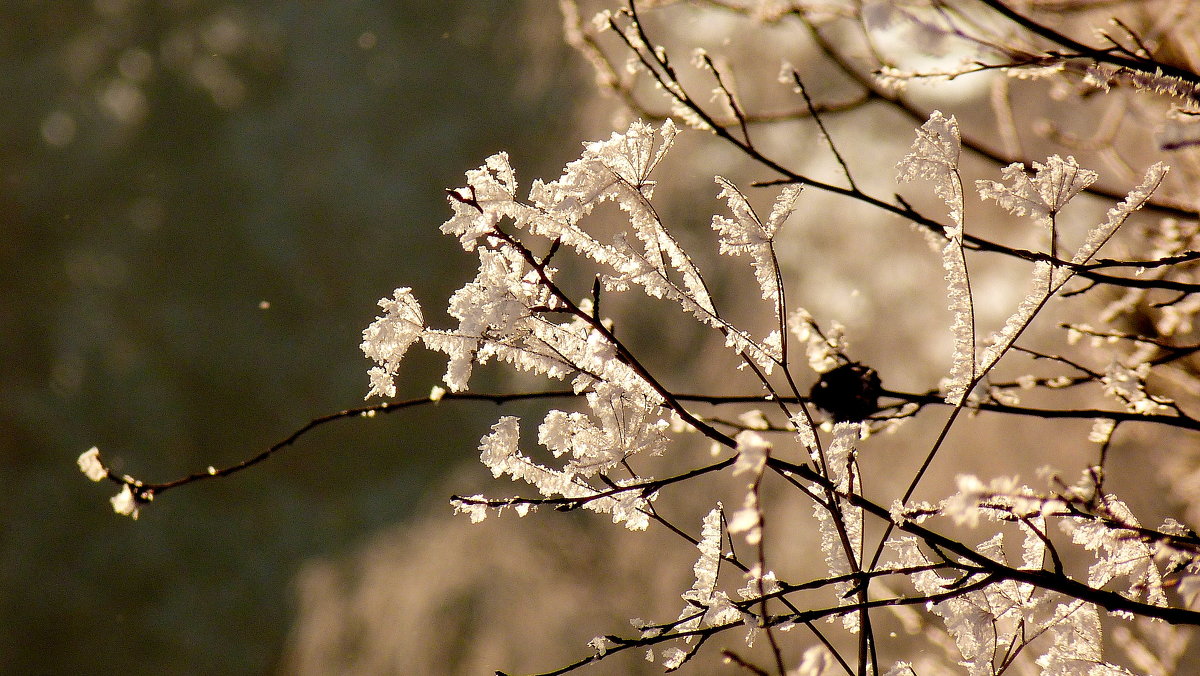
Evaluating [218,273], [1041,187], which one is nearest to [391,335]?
[1041,187]

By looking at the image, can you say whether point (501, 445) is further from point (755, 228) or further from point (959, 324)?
point (959, 324)

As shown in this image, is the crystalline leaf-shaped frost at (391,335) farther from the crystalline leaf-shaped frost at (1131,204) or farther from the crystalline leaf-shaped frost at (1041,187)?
the crystalline leaf-shaped frost at (1131,204)

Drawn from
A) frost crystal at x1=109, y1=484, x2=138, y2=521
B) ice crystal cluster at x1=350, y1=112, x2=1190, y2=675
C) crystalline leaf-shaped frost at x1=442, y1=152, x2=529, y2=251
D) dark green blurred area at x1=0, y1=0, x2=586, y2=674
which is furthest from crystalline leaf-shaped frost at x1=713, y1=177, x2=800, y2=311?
dark green blurred area at x1=0, y1=0, x2=586, y2=674

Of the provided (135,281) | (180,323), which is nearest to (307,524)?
(180,323)

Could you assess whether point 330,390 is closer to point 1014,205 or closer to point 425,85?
point 425,85

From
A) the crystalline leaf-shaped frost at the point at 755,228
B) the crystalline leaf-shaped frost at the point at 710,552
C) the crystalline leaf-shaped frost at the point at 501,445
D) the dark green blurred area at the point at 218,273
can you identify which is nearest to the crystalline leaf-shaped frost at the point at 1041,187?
the crystalline leaf-shaped frost at the point at 755,228
